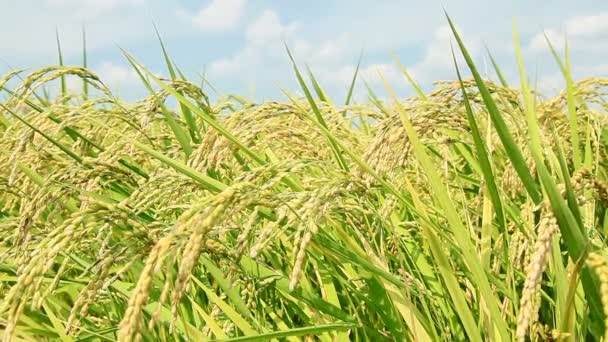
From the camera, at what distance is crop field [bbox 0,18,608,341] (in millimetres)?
1234

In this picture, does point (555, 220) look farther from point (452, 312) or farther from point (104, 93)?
point (104, 93)

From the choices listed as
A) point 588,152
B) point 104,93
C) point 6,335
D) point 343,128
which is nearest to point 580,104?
point 588,152

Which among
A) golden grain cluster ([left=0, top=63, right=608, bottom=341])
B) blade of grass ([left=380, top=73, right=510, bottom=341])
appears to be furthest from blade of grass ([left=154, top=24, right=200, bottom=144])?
blade of grass ([left=380, top=73, right=510, bottom=341])

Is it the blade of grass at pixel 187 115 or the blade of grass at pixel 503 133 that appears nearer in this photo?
the blade of grass at pixel 503 133

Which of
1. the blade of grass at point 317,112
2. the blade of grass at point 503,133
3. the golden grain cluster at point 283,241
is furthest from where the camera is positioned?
the blade of grass at point 317,112

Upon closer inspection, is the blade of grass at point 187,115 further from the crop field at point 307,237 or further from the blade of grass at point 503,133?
the blade of grass at point 503,133

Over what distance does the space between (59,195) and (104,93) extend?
95 centimetres

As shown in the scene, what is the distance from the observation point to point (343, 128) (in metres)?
2.57

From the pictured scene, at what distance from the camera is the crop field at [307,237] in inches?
48.6

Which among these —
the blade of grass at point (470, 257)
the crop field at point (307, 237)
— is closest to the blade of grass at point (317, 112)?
the crop field at point (307, 237)

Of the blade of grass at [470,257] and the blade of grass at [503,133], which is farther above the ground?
the blade of grass at [503,133]

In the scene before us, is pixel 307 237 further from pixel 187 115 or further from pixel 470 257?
pixel 187 115

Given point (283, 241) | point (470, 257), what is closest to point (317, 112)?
point (283, 241)

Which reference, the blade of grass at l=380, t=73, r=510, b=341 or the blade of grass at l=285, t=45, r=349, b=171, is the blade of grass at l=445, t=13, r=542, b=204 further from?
the blade of grass at l=285, t=45, r=349, b=171
